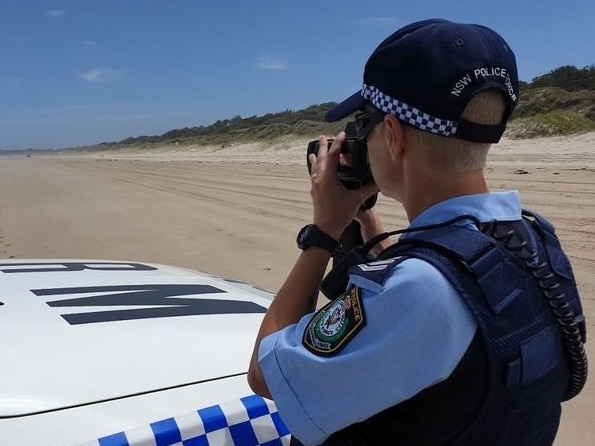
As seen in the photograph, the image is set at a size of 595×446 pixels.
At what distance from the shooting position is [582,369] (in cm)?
122

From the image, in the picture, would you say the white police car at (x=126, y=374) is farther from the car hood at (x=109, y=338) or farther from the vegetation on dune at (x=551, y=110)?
the vegetation on dune at (x=551, y=110)

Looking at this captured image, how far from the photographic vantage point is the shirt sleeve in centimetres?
97

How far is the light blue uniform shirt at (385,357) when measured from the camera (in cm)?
97

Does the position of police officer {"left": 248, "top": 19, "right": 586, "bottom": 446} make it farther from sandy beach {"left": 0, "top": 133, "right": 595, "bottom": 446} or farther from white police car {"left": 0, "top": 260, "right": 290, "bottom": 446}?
sandy beach {"left": 0, "top": 133, "right": 595, "bottom": 446}

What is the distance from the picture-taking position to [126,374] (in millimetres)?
1511

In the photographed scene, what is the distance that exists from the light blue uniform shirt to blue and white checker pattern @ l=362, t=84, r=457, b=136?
0.61 feet

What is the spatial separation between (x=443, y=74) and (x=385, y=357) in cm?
52

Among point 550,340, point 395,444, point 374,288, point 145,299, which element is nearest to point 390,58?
point 374,288

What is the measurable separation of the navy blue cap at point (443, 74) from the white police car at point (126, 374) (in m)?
0.89

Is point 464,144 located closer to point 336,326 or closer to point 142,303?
point 336,326

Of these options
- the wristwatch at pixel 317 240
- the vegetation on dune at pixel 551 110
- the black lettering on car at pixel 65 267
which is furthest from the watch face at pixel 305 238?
the vegetation on dune at pixel 551 110

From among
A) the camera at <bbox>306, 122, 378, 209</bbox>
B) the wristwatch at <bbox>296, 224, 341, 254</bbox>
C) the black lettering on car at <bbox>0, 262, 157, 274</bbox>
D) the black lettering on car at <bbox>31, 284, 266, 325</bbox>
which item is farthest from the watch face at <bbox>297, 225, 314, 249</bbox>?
the black lettering on car at <bbox>0, 262, 157, 274</bbox>

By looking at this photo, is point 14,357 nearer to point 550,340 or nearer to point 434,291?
point 434,291

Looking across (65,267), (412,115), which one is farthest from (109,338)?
(65,267)
